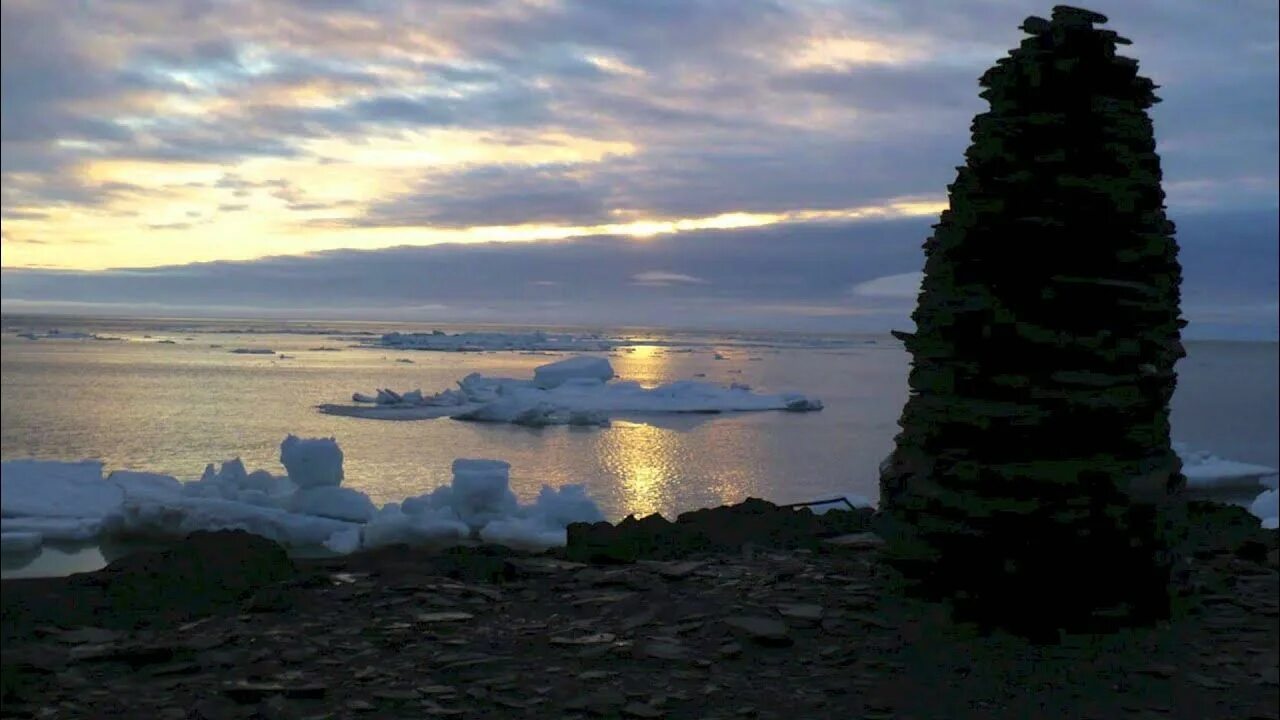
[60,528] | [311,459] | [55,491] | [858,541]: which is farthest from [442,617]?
[55,491]

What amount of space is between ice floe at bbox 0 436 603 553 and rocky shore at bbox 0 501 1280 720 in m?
2.99

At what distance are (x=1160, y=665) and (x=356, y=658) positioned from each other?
3467 millimetres

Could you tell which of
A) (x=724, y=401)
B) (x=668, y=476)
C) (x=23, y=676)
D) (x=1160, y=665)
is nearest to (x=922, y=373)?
(x=1160, y=665)

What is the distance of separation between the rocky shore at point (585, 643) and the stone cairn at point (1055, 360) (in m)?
0.29

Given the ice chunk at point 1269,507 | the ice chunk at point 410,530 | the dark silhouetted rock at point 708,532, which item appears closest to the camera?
the dark silhouetted rock at point 708,532

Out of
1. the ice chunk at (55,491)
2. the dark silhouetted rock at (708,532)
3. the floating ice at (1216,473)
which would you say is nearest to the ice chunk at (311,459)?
the ice chunk at (55,491)

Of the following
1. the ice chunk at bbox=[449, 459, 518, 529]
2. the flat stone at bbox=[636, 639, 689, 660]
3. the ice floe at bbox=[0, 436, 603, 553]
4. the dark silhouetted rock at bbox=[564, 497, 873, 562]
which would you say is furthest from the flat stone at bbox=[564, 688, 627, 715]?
the ice chunk at bbox=[449, 459, 518, 529]

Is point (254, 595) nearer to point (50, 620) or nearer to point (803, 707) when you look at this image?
point (50, 620)

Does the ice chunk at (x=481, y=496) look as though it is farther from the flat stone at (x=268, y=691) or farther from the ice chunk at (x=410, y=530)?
the flat stone at (x=268, y=691)

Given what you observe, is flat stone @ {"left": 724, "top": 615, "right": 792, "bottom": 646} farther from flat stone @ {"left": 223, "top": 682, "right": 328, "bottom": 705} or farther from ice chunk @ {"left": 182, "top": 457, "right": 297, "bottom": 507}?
ice chunk @ {"left": 182, "top": 457, "right": 297, "bottom": 507}

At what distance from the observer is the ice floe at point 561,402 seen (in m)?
22.6

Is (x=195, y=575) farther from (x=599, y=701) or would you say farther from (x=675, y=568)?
(x=599, y=701)

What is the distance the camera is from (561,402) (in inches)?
1080

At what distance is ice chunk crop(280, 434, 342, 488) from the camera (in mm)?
10680
